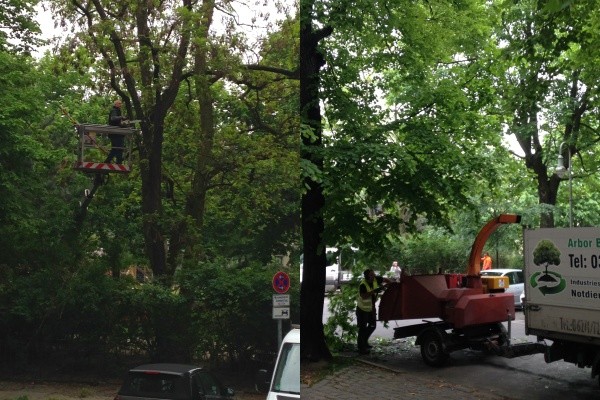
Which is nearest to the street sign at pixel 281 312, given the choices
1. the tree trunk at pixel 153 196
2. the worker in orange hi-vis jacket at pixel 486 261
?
the tree trunk at pixel 153 196

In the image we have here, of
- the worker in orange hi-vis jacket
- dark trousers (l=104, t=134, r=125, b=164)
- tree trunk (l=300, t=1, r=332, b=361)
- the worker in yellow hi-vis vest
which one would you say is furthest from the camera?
the worker in orange hi-vis jacket

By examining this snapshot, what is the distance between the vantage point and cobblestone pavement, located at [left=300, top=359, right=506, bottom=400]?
23.0 ft

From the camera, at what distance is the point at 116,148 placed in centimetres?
175

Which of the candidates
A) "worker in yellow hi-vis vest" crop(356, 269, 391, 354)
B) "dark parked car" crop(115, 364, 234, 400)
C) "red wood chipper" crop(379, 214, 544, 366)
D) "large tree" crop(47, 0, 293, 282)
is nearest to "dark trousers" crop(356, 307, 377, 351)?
"worker in yellow hi-vis vest" crop(356, 269, 391, 354)

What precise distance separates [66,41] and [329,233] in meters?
5.13

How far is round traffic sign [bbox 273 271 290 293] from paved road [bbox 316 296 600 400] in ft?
16.4

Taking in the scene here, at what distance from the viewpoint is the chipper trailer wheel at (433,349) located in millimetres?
8133

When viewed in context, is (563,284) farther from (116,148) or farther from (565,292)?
(116,148)

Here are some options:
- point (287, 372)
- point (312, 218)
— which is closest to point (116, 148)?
point (287, 372)

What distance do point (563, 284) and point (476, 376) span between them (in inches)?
58.9

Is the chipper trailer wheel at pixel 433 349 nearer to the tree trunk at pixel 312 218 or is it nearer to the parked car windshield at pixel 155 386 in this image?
the tree trunk at pixel 312 218

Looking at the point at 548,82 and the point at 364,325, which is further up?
the point at 548,82

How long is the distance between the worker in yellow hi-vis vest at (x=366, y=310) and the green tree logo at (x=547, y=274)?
5.28 feet

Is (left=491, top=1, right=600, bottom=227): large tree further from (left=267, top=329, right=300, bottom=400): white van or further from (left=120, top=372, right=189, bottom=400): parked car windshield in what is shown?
(left=120, top=372, right=189, bottom=400): parked car windshield
